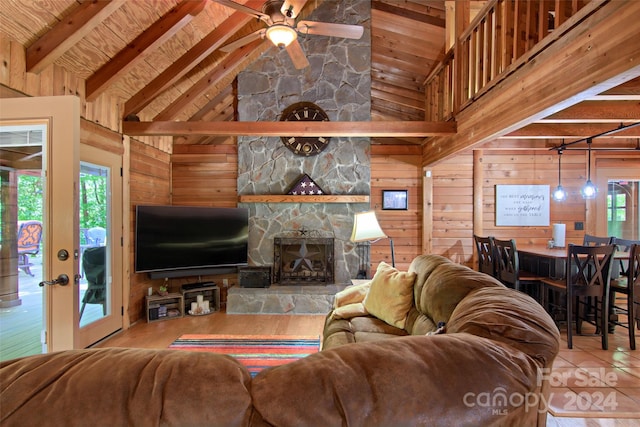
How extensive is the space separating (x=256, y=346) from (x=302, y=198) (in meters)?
2.27

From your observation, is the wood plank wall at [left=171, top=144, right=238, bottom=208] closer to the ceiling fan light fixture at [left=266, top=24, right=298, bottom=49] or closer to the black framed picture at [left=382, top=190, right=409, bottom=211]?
the black framed picture at [left=382, top=190, right=409, bottom=211]

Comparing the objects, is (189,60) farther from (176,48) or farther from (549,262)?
(549,262)

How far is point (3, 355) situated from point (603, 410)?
4.44 metres

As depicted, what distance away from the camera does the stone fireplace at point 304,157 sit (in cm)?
526

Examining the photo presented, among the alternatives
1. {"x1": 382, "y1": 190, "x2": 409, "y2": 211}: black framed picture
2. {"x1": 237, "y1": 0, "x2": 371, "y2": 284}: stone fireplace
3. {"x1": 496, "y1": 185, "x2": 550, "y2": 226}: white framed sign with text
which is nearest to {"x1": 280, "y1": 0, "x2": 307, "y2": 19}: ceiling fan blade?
{"x1": 237, "y1": 0, "x2": 371, "y2": 284}: stone fireplace

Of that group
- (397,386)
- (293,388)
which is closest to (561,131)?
(397,386)

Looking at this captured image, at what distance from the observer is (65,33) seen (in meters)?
2.74

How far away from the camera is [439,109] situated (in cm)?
451

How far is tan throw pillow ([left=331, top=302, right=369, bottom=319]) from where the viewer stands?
3023 mm

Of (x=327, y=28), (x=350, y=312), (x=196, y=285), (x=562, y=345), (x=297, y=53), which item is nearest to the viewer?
(x=327, y=28)

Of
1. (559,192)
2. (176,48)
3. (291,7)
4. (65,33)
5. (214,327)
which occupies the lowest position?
(214,327)

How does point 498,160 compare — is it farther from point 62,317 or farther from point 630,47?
point 62,317

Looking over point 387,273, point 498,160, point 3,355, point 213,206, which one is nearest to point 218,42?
A: point 213,206

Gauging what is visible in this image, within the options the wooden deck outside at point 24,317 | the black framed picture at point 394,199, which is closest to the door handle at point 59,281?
the wooden deck outside at point 24,317
